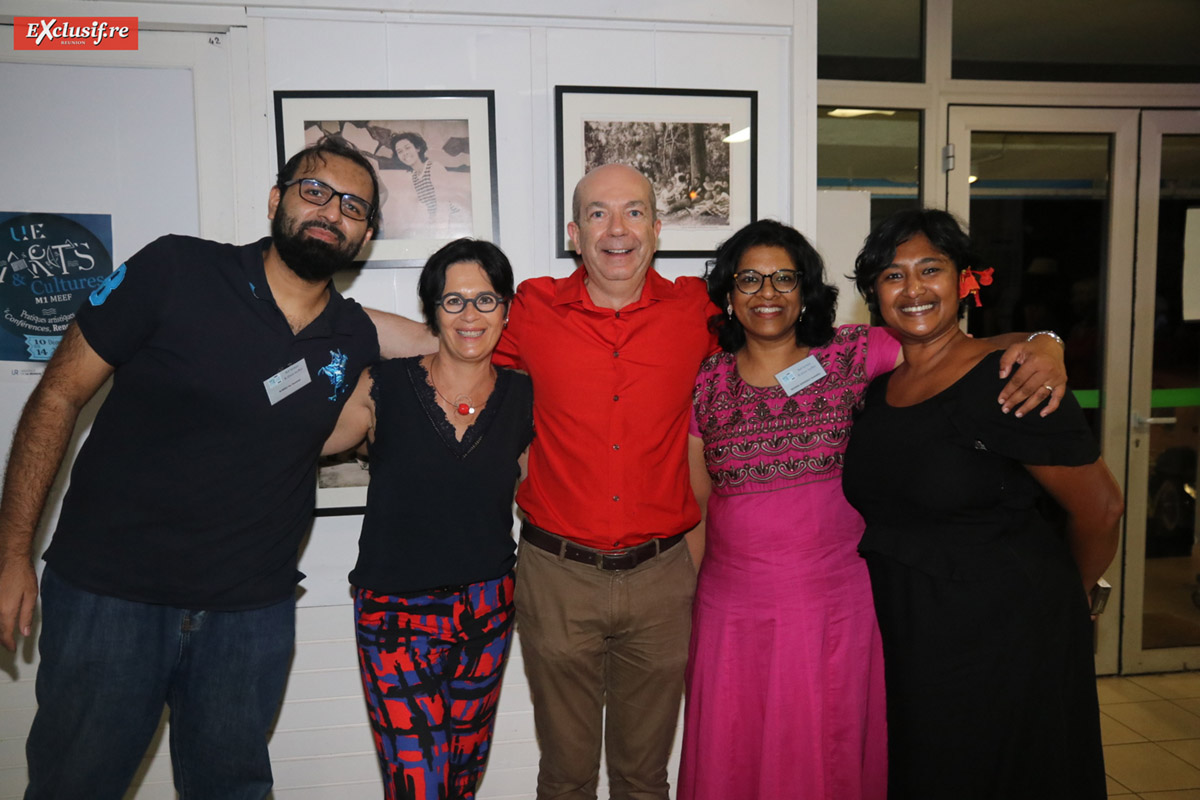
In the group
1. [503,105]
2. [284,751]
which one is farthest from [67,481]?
[503,105]

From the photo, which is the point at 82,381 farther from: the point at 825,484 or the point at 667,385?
the point at 825,484

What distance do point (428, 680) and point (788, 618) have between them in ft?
3.12

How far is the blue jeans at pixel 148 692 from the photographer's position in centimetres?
172

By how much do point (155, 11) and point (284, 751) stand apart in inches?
99.2

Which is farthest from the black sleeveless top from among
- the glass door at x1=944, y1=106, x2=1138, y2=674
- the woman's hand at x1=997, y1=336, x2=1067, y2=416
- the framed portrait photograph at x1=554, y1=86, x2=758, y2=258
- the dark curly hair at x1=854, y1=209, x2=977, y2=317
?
the glass door at x1=944, y1=106, x2=1138, y2=674

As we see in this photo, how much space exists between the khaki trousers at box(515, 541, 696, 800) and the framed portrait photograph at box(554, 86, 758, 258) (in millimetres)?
1169

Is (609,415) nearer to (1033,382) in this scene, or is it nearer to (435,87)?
(1033,382)

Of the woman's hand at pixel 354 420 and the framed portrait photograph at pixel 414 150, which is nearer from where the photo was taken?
the woman's hand at pixel 354 420

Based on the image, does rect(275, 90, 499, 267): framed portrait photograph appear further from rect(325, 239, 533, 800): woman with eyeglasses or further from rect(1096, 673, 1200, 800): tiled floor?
rect(1096, 673, 1200, 800): tiled floor

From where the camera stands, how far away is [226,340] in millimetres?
1773

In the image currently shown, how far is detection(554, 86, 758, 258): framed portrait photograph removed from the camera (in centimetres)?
258

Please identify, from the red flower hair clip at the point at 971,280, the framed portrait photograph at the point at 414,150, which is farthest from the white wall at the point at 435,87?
the red flower hair clip at the point at 971,280

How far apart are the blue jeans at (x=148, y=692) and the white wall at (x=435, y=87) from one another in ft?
2.02

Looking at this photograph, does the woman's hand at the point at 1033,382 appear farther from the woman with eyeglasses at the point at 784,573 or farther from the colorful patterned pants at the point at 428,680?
the colorful patterned pants at the point at 428,680
